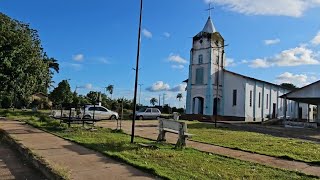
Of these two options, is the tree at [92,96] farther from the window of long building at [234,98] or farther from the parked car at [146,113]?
the window of long building at [234,98]

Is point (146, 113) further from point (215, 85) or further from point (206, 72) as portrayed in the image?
point (215, 85)

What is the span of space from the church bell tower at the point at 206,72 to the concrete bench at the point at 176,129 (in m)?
30.8

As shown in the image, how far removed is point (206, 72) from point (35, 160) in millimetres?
36381

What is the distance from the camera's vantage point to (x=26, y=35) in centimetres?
3569

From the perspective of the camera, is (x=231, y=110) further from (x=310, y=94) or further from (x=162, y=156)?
(x=162, y=156)

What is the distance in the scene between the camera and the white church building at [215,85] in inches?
1738

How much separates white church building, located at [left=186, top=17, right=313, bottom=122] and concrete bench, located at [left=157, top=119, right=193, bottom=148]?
30817mm

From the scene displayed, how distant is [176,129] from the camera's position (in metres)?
12.3

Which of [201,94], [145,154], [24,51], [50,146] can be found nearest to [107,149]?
[145,154]

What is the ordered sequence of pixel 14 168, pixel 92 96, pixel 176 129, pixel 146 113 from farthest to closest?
pixel 92 96
pixel 146 113
pixel 176 129
pixel 14 168

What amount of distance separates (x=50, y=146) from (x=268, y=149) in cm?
741

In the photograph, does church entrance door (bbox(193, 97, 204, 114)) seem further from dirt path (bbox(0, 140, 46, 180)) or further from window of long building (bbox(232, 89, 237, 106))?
dirt path (bbox(0, 140, 46, 180))

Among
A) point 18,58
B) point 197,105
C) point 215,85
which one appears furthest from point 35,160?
point 197,105

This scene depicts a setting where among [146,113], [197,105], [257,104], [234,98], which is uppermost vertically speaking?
[234,98]
